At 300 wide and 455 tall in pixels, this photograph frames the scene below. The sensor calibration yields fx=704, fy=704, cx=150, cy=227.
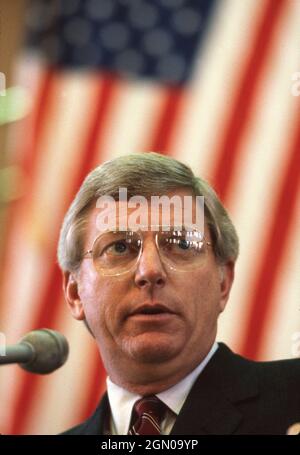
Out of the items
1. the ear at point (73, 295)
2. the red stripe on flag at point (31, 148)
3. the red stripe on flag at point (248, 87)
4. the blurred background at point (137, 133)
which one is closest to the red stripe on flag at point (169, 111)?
the blurred background at point (137, 133)

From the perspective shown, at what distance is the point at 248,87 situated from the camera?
1.35 metres

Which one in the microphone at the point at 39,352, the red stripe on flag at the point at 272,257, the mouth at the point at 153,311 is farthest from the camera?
the red stripe on flag at the point at 272,257

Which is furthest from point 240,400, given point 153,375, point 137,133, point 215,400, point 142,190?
point 137,133

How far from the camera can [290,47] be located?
1326 mm

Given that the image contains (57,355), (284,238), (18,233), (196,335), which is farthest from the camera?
(18,233)

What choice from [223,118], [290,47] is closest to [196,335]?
[223,118]

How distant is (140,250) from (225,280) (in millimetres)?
171

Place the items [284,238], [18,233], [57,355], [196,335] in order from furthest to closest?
[18,233] < [284,238] < [196,335] < [57,355]

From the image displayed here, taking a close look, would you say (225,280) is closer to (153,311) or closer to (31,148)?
(153,311)

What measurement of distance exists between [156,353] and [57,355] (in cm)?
17

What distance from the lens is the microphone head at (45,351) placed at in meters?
1.03

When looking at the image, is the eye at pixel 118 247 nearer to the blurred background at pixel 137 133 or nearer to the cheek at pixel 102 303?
the cheek at pixel 102 303

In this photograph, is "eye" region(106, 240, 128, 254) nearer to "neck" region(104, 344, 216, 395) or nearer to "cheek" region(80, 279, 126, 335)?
"cheek" region(80, 279, 126, 335)

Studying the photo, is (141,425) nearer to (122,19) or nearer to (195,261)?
(195,261)
